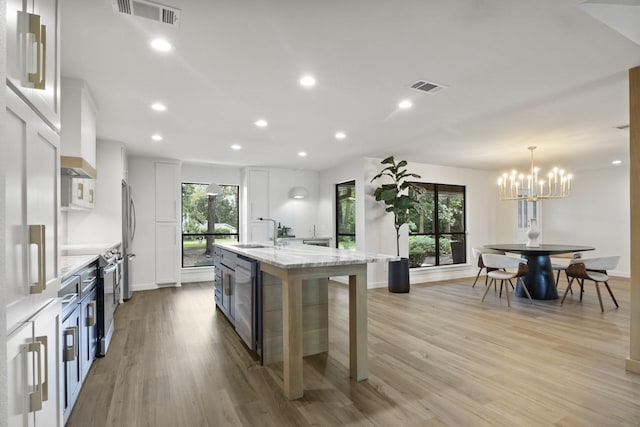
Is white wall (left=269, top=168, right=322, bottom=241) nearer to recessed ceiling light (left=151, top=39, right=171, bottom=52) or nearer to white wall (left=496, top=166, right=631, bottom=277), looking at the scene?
white wall (left=496, top=166, right=631, bottom=277)

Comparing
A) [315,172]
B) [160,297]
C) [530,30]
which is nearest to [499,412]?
[530,30]

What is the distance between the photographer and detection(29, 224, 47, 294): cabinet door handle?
1.08 meters

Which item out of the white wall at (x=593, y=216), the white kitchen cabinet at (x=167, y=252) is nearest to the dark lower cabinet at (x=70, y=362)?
the white kitchen cabinet at (x=167, y=252)

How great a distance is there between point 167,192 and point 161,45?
4.49m

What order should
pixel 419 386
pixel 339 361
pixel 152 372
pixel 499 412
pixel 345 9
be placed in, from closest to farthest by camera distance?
pixel 345 9
pixel 499 412
pixel 419 386
pixel 152 372
pixel 339 361

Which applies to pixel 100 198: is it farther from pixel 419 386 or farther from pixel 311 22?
pixel 419 386

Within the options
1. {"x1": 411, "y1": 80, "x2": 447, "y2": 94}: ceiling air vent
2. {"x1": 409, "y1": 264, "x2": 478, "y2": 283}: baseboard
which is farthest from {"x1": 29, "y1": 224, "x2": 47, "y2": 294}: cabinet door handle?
{"x1": 409, "y1": 264, "x2": 478, "y2": 283}: baseboard

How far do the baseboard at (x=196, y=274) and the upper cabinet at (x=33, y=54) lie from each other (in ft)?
19.1

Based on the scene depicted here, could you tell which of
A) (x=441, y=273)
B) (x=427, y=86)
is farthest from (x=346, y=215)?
(x=427, y=86)

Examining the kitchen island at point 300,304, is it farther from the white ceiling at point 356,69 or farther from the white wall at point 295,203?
the white wall at point 295,203

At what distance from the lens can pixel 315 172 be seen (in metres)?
7.98

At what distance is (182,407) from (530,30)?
331 cm

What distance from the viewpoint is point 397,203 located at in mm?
5930

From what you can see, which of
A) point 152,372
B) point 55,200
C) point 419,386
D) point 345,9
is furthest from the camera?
point 152,372
